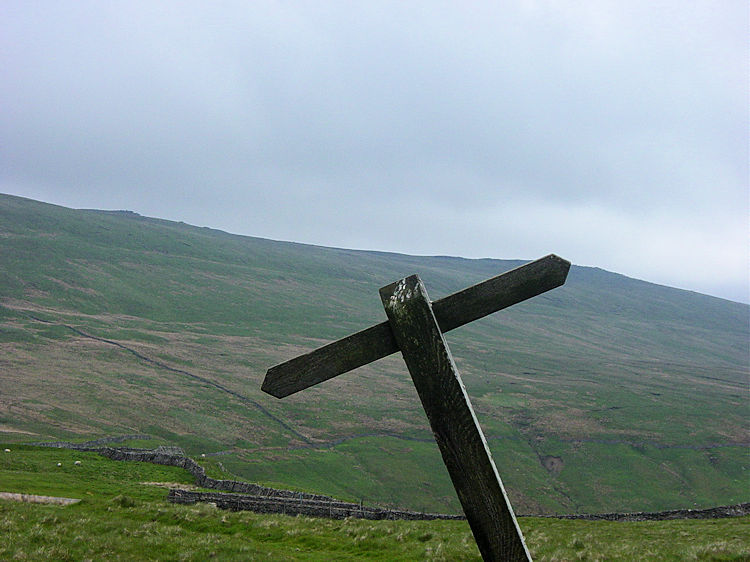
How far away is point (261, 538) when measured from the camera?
17750 millimetres

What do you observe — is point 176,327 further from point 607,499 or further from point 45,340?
point 607,499

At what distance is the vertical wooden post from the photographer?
3.64 m

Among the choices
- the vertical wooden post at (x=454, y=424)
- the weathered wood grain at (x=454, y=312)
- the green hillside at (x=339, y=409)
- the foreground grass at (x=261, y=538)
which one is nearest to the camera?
the vertical wooden post at (x=454, y=424)

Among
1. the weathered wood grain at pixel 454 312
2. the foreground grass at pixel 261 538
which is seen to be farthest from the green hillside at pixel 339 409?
the weathered wood grain at pixel 454 312

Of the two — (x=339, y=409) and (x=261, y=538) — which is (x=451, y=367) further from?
(x=339, y=409)

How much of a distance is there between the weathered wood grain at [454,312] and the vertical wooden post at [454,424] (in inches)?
6.6

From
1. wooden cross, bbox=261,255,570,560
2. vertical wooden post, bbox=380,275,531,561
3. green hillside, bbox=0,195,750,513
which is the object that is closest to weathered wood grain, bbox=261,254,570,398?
wooden cross, bbox=261,255,570,560

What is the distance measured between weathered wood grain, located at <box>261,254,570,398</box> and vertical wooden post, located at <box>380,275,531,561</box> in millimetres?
169

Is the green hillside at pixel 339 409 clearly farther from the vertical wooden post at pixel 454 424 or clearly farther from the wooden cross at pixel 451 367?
the vertical wooden post at pixel 454 424

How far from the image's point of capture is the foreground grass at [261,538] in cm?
1264

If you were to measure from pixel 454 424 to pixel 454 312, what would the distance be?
82cm

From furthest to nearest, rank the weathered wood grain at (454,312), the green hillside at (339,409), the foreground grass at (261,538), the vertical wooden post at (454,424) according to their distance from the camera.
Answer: the green hillside at (339,409) → the foreground grass at (261,538) → the weathered wood grain at (454,312) → the vertical wooden post at (454,424)

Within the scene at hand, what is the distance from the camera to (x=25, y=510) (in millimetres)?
16875

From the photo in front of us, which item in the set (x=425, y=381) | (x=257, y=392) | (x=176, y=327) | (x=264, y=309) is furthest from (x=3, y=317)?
(x=425, y=381)
